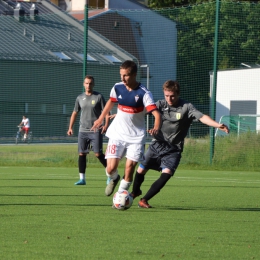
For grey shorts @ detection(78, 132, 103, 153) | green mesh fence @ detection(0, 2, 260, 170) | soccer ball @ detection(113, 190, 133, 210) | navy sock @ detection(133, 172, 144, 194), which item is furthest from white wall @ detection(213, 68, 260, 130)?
soccer ball @ detection(113, 190, 133, 210)

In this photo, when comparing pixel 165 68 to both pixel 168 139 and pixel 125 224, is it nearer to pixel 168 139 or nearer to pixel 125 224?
pixel 168 139

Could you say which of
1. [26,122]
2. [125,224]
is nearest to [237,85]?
[26,122]

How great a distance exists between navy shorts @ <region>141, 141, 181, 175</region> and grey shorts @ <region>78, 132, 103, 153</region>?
380 centimetres

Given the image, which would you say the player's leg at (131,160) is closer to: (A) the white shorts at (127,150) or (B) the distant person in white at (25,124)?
(A) the white shorts at (127,150)

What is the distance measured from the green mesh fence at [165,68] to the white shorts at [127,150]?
10344 millimetres

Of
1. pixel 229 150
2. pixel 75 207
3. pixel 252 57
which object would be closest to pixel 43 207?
pixel 75 207

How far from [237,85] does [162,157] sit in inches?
512

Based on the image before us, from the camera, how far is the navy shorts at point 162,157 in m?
9.54

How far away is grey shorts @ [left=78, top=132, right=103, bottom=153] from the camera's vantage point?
13.5m

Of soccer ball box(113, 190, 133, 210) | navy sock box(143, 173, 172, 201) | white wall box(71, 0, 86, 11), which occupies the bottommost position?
soccer ball box(113, 190, 133, 210)

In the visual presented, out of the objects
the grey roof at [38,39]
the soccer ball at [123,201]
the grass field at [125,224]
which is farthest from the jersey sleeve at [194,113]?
the grey roof at [38,39]

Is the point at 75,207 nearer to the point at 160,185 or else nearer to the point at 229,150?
the point at 160,185

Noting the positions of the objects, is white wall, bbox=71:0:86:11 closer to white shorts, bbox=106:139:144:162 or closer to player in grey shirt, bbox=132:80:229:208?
player in grey shirt, bbox=132:80:229:208

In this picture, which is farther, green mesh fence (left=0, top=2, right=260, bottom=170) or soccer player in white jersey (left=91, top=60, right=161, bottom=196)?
green mesh fence (left=0, top=2, right=260, bottom=170)
